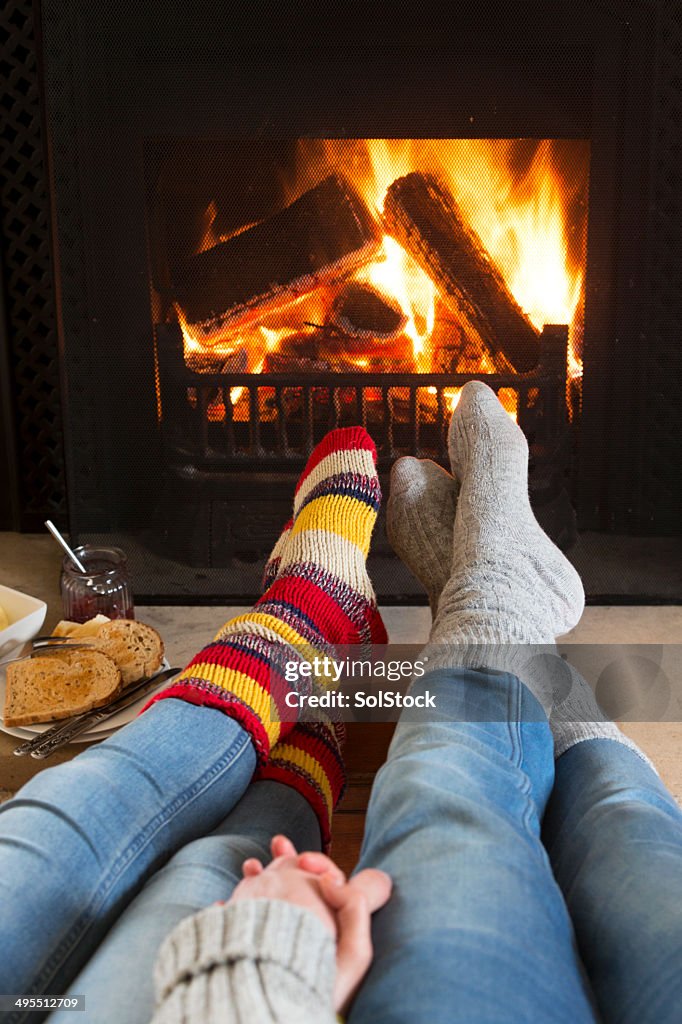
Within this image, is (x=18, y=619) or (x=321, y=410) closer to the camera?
(x=18, y=619)

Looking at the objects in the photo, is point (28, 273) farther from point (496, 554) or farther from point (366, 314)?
point (496, 554)

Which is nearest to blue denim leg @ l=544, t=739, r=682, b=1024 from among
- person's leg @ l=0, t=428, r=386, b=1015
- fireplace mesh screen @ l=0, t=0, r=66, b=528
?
person's leg @ l=0, t=428, r=386, b=1015

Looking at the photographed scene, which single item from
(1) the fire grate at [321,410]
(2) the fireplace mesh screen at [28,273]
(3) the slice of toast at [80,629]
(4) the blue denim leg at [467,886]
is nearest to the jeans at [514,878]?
(4) the blue denim leg at [467,886]

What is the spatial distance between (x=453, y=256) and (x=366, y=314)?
15 centimetres

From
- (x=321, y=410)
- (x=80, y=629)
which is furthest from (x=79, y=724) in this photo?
(x=321, y=410)

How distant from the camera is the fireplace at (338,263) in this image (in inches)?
52.2

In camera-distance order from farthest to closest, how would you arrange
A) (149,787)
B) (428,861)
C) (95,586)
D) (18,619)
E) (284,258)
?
(284,258)
(95,586)
(18,619)
(149,787)
(428,861)

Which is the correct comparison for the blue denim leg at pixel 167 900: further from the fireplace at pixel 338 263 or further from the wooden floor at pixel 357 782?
the fireplace at pixel 338 263

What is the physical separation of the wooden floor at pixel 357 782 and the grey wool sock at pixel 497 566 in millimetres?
183

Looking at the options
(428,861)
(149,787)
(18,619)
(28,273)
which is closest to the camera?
(428,861)

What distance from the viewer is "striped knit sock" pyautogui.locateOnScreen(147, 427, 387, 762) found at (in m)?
0.81

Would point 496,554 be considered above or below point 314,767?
above

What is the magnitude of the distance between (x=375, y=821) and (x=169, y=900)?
134mm

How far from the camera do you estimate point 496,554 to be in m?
1.02
